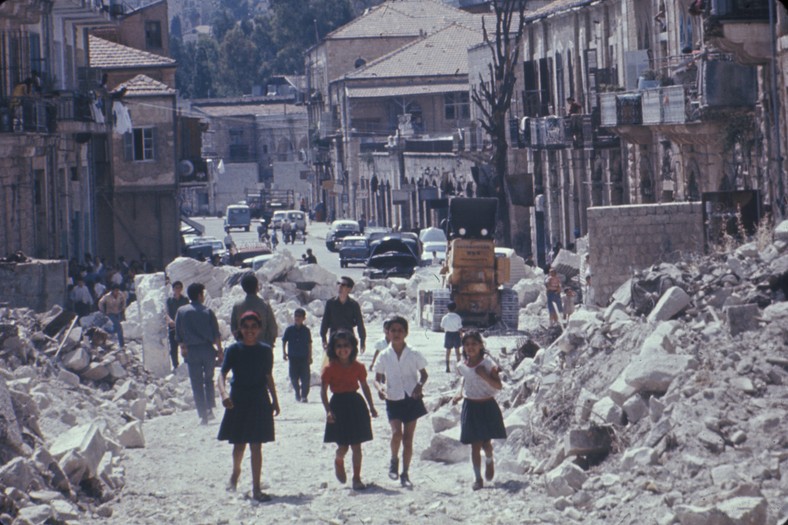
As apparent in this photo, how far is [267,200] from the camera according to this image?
4119 inches

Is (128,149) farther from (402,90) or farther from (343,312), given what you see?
(343,312)

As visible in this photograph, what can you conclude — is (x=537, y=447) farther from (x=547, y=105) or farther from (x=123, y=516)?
(x=547, y=105)

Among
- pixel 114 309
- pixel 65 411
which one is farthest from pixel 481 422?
pixel 114 309

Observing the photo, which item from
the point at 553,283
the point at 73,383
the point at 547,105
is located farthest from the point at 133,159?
the point at 73,383

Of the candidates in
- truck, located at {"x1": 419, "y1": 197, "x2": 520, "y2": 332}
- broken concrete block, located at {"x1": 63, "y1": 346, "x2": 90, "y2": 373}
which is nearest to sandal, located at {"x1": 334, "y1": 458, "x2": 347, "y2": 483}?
broken concrete block, located at {"x1": 63, "y1": 346, "x2": 90, "y2": 373}

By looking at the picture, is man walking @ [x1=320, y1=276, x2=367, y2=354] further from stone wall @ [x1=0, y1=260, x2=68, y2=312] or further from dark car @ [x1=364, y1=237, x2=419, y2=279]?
dark car @ [x1=364, y1=237, x2=419, y2=279]

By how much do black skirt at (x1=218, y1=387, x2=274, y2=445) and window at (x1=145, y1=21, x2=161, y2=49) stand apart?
55399 millimetres

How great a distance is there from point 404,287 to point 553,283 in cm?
1031

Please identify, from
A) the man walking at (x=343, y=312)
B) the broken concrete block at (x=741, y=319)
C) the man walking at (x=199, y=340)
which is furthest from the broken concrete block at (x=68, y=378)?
the broken concrete block at (x=741, y=319)

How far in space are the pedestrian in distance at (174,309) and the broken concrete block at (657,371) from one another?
8.01m

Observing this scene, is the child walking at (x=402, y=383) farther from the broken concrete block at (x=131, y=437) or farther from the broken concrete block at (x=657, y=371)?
the broken concrete block at (x=131, y=437)

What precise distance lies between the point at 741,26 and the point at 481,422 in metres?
13.2

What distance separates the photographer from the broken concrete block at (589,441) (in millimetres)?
12500

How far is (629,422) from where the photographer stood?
1277cm
